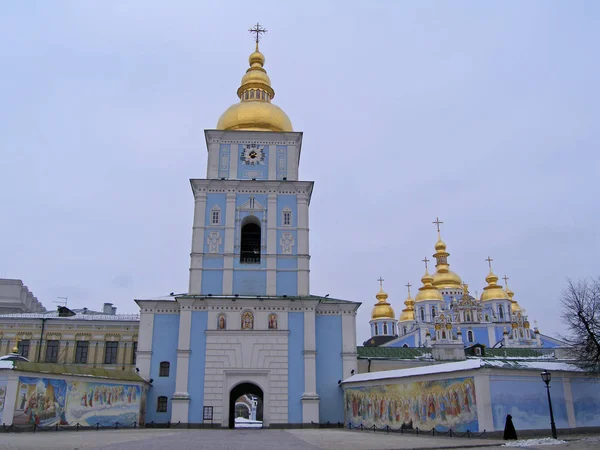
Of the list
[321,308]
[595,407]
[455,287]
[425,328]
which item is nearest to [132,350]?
[321,308]

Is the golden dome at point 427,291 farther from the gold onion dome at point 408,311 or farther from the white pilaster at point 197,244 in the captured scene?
the white pilaster at point 197,244

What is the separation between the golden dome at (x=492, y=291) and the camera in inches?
2494

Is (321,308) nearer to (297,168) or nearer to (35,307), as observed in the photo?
(297,168)

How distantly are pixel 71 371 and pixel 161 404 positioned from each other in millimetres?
5749

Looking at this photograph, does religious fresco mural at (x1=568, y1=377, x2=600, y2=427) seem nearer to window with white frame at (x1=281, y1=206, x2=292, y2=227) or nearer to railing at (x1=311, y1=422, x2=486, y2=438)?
railing at (x1=311, y1=422, x2=486, y2=438)

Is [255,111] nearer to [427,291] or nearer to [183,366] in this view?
[183,366]

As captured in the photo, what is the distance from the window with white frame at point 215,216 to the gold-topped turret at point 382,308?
44.3 metres

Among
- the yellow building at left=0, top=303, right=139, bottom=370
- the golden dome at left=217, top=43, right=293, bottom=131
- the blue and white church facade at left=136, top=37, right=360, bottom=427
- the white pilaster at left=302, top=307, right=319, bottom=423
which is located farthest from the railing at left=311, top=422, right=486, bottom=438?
the golden dome at left=217, top=43, right=293, bottom=131

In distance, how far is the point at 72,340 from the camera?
35.3 m

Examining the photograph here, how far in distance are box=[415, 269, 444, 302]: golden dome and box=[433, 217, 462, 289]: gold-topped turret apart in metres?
1.35

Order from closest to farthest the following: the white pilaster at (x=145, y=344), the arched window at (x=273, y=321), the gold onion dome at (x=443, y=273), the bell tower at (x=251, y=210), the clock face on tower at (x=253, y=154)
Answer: the white pilaster at (x=145, y=344) → the arched window at (x=273, y=321) → the bell tower at (x=251, y=210) → the clock face on tower at (x=253, y=154) → the gold onion dome at (x=443, y=273)

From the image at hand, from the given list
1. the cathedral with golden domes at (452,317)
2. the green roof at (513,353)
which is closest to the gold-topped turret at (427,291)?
the cathedral with golden domes at (452,317)

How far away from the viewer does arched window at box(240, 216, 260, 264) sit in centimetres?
3091

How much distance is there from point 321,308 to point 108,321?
14649mm
